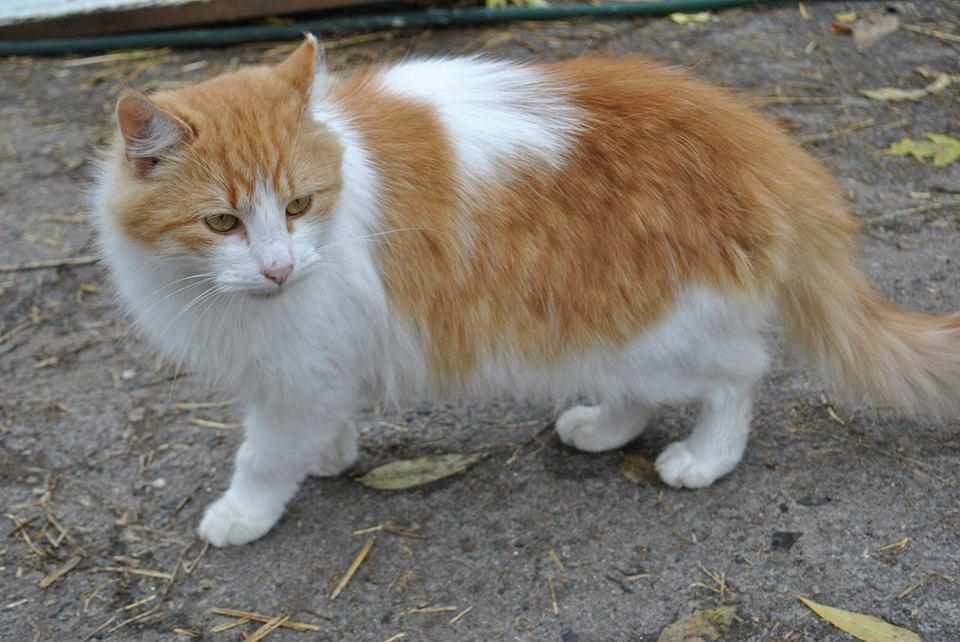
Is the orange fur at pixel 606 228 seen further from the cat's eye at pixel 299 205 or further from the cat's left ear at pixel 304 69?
the cat's eye at pixel 299 205

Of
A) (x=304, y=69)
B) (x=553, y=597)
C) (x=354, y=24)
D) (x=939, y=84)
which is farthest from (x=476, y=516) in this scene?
(x=354, y=24)

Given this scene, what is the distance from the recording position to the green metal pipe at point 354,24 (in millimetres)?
5293

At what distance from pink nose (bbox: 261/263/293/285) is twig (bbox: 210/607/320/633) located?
0.91m

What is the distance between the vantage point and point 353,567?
281cm

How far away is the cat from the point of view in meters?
2.50

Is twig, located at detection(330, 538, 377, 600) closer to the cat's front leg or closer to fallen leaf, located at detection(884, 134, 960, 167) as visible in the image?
the cat's front leg

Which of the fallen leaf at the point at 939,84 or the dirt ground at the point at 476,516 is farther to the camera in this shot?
Answer: the fallen leaf at the point at 939,84

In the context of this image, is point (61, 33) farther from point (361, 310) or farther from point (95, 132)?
point (361, 310)

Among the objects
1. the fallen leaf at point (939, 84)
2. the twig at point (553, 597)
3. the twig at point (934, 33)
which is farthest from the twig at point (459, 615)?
the twig at point (934, 33)

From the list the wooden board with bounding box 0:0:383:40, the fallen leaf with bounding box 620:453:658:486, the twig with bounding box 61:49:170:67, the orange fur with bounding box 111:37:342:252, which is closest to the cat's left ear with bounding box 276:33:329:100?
the orange fur with bounding box 111:37:342:252

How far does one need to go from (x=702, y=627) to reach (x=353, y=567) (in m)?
0.91

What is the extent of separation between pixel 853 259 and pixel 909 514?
0.67m

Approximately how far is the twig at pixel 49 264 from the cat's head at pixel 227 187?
6.09 ft

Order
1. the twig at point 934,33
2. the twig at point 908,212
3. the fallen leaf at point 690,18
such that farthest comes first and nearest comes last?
the fallen leaf at point 690,18, the twig at point 934,33, the twig at point 908,212
